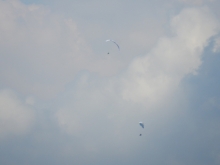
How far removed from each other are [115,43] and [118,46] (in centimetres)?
337

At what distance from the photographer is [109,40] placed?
151 metres

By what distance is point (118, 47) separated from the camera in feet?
513

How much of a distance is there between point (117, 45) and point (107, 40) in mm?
7983

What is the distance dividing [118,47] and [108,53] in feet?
21.9

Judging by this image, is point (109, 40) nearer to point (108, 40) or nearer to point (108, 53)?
A: point (108, 40)

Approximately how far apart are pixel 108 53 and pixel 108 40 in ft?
34.5

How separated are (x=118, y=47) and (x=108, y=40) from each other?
792 centimetres

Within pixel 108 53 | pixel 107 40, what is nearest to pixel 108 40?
pixel 107 40

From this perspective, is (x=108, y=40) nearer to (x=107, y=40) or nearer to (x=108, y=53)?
(x=107, y=40)

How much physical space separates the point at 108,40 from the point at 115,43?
528 cm

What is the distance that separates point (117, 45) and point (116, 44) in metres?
1.09

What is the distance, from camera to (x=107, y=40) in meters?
151

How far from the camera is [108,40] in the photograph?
15088 cm

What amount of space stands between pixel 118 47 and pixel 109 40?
7.38 meters
